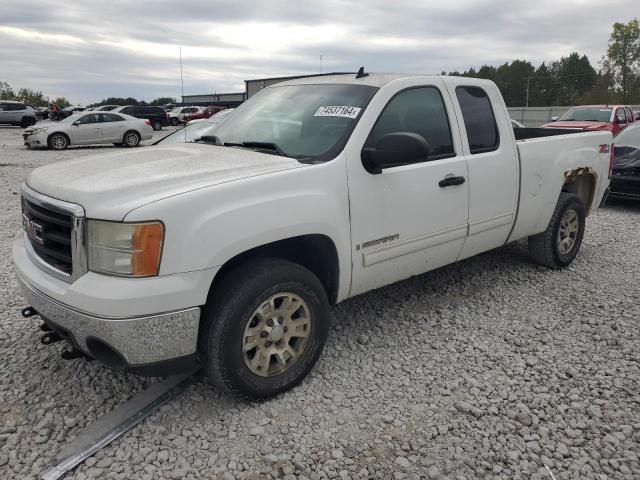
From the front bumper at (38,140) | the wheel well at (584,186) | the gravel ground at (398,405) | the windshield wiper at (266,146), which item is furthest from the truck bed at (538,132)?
the front bumper at (38,140)

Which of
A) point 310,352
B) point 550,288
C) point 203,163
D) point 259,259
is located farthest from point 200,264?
point 550,288

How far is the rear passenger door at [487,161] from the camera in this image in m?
4.14

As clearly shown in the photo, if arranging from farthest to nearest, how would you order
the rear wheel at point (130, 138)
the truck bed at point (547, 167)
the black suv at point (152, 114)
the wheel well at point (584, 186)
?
1. the black suv at point (152, 114)
2. the rear wheel at point (130, 138)
3. the wheel well at point (584, 186)
4. the truck bed at point (547, 167)

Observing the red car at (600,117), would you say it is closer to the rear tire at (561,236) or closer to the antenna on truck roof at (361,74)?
the rear tire at (561,236)

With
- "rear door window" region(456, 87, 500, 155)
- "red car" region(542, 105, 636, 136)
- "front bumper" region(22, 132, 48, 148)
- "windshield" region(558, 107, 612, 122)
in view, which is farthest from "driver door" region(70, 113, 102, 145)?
"rear door window" region(456, 87, 500, 155)

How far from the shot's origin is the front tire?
9.12 feet

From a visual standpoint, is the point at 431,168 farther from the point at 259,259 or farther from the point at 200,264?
the point at 200,264

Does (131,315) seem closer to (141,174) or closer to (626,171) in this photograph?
(141,174)

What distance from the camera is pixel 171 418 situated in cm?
295

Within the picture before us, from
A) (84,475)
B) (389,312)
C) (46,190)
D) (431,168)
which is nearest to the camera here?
(84,475)

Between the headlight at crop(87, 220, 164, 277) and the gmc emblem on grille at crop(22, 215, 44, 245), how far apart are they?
22.3 inches

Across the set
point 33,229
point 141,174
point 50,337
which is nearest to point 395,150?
point 141,174

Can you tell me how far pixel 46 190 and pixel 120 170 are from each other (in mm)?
398

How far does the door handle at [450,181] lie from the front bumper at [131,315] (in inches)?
74.8
